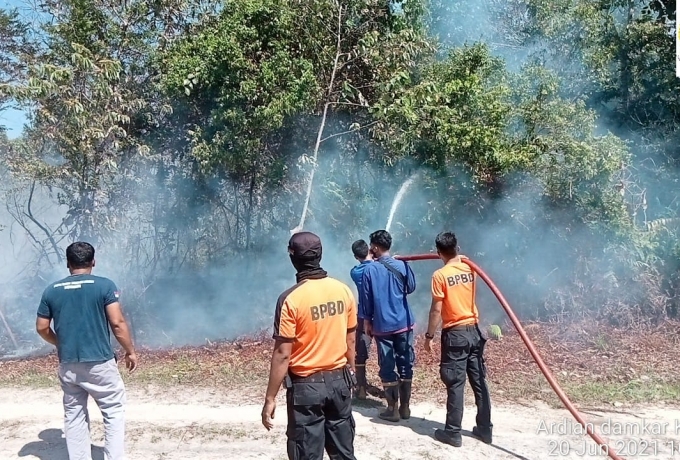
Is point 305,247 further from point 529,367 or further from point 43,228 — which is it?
point 43,228

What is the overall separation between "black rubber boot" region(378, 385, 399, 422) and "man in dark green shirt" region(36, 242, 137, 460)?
2410 millimetres

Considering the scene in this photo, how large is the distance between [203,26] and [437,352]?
21.4 ft

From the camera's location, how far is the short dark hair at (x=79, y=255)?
428 cm

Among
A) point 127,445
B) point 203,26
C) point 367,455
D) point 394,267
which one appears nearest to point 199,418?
point 127,445

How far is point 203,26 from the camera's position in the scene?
9.74 m

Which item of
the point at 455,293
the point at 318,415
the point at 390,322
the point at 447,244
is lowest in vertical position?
the point at 318,415

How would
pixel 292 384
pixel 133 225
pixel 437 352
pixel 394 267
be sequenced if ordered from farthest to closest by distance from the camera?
pixel 133 225, pixel 437 352, pixel 394 267, pixel 292 384

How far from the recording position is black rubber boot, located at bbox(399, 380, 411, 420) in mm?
5609

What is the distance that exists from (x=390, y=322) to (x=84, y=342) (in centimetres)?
269

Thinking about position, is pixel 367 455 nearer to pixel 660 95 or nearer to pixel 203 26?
pixel 203 26

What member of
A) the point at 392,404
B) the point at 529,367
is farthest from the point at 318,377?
the point at 529,367

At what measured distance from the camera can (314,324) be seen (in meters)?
3.50

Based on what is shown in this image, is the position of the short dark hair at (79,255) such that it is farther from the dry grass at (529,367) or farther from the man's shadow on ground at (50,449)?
the dry grass at (529,367)

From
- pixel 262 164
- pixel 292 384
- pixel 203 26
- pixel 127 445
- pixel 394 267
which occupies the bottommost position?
pixel 127 445
